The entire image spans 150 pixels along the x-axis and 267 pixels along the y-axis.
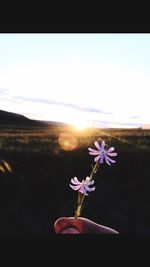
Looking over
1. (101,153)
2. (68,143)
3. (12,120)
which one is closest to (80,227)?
(101,153)

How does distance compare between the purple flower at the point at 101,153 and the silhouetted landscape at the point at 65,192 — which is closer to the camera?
the purple flower at the point at 101,153

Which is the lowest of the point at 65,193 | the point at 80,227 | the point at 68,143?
the point at 65,193

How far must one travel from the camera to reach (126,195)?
12188 millimetres

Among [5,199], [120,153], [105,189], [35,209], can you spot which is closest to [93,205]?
[105,189]

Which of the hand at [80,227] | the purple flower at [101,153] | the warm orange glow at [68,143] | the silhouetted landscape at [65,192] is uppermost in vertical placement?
the purple flower at [101,153]

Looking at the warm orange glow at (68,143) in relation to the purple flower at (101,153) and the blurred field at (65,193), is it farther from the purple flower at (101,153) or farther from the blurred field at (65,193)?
the purple flower at (101,153)

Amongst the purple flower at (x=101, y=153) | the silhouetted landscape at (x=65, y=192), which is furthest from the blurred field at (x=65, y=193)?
the purple flower at (x=101, y=153)

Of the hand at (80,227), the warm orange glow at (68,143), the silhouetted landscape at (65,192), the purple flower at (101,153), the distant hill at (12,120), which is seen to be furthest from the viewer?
the distant hill at (12,120)

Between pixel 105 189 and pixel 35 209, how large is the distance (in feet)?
9.58

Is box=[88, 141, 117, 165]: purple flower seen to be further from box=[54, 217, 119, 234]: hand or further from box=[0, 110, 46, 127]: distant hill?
box=[0, 110, 46, 127]: distant hill

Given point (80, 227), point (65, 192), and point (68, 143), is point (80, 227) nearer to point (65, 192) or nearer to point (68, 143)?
point (65, 192)

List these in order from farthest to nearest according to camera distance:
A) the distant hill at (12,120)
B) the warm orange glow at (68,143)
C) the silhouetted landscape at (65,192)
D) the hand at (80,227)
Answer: the distant hill at (12,120) < the warm orange glow at (68,143) < the silhouetted landscape at (65,192) < the hand at (80,227)
